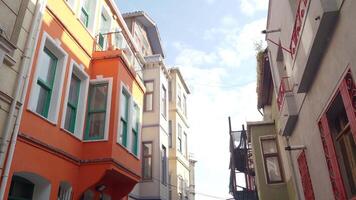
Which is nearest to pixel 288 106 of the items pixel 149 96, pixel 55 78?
pixel 55 78

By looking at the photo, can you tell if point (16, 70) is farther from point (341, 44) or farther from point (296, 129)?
point (296, 129)

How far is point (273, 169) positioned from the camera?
14352 mm

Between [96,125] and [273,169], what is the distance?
8007 millimetres

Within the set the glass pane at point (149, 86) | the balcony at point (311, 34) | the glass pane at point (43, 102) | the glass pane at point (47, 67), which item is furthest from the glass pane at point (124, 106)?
the glass pane at point (149, 86)

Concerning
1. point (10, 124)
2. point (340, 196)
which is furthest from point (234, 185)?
point (10, 124)

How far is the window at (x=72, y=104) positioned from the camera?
9148mm

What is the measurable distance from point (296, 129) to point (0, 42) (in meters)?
7.70

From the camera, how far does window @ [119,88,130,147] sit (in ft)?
35.4

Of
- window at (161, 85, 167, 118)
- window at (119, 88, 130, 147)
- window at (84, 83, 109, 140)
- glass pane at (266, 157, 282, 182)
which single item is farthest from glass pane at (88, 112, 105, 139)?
window at (161, 85, 167, 118)

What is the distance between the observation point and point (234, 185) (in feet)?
69.5

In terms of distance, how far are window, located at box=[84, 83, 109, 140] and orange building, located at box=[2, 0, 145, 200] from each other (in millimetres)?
16

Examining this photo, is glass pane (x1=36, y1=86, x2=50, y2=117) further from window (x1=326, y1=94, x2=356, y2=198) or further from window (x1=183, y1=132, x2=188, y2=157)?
window (x1=183, y1=132, x2=188, y2=157)

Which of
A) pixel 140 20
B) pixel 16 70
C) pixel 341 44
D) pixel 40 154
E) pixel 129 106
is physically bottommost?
pixel 40 154

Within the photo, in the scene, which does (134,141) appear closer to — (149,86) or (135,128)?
(135,128)
